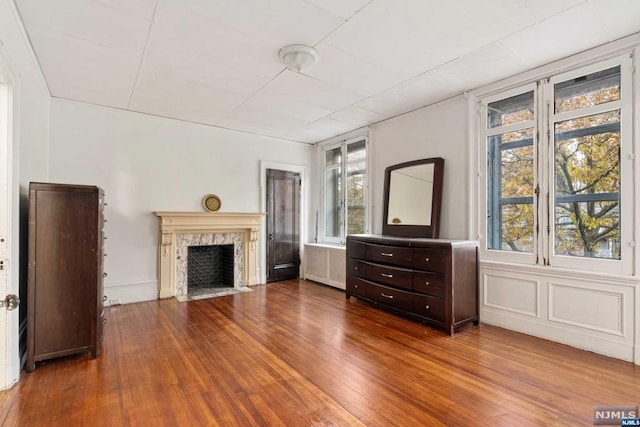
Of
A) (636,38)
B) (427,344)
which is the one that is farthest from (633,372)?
(636,38)

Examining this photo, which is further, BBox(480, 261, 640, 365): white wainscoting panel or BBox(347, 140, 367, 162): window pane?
BBox(347, 140, 367, 162): window pane

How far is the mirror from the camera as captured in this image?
13.9ft

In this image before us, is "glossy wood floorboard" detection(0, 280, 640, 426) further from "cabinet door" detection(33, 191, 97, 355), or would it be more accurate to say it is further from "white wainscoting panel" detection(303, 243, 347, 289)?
"white wainscoting panel" detection(303, 243, 347, 289)

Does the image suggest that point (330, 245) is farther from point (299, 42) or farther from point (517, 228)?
point (299, 42)

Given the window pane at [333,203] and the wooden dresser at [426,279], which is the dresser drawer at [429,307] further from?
the window pane at [333,203]

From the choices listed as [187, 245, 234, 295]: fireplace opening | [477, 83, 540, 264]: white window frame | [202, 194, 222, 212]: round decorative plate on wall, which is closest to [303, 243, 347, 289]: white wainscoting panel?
[187, 245, 234, 295]: fireplace opening

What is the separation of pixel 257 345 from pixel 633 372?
3.18 m

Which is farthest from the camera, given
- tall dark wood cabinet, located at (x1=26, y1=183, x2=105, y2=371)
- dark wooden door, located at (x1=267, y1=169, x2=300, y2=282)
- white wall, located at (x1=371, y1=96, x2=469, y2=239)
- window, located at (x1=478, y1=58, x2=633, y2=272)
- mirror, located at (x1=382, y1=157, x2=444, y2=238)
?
dark wooden door, located at (x1=267, y1=169, x2=300, y2=282)

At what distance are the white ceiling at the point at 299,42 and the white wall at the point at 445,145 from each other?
269 millimetres

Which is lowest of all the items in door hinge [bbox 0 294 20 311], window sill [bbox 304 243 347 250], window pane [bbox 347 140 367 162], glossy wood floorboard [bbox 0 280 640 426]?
glossy wood floorboard [bbox 0 280 640 426]

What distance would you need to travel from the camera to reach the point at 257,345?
3.12 m

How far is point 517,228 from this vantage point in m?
3.58

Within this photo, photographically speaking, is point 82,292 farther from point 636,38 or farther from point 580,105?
point 636,38

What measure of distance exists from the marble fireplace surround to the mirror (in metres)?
2.31
